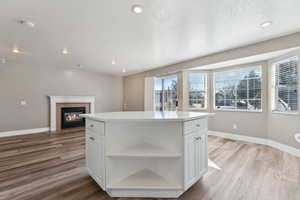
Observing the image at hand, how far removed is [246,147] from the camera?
3363mm

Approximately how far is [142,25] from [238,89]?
341 centimetres

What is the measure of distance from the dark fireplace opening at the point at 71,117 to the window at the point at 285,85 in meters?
6.50

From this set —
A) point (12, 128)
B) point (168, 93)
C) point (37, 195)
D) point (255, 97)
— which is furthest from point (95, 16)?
point (12, 128)

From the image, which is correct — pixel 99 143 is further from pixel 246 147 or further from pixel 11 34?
pixel 246 147

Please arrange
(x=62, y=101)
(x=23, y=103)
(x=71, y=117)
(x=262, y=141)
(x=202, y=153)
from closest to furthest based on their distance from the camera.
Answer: (x=202, y=153), (x=262, y=141), (x=23, y=103), (x=62, y=101), (x=71, y=117)

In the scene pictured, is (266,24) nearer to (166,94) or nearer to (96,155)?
(96,155)

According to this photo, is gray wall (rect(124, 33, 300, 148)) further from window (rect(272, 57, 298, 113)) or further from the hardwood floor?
the hardwood floor

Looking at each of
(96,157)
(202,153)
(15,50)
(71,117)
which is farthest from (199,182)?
(71,117)

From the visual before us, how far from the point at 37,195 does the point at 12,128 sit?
4.19 m

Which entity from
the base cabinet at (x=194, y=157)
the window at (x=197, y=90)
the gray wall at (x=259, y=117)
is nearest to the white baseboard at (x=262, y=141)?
the gray wall at (x=259, y=117)

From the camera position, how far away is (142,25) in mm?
2365

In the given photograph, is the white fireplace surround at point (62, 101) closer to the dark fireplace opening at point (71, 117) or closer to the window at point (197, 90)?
the dark fireplace opening at point (71, 117)

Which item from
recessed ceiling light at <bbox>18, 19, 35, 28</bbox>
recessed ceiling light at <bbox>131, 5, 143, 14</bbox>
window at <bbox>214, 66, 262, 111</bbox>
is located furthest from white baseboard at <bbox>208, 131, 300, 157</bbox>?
recessed ceiling light at <bbox>18, 19, 35, 28</bbox>

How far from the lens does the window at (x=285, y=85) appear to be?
9.77 ft
